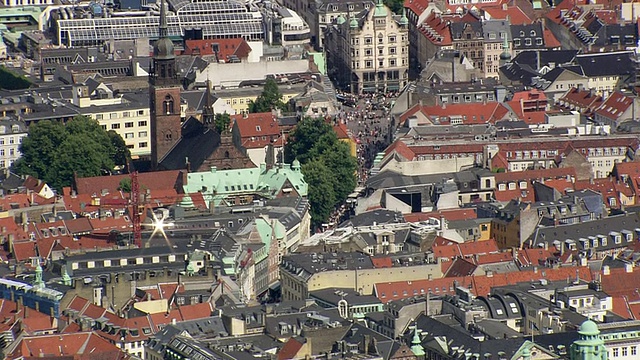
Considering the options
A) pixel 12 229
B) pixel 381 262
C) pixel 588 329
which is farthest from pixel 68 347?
pixel 12 229

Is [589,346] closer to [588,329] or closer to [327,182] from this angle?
[588,329]

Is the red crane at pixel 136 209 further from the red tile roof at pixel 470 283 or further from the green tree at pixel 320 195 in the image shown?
the red tile roof at pixel 470 283

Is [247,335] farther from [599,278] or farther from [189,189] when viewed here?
[189,189]

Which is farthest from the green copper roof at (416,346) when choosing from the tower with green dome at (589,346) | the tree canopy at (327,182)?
the tree canopy at (327,182)

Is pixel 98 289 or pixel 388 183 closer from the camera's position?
pixel 98 289

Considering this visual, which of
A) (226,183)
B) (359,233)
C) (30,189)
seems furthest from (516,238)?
(30,189)
